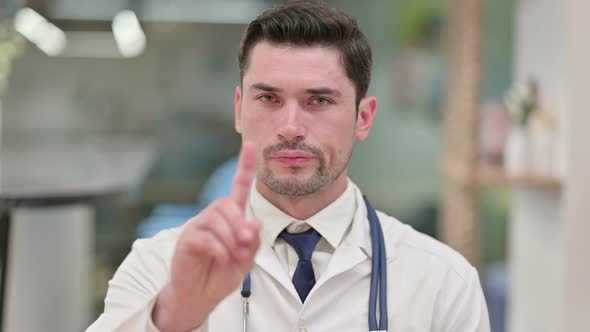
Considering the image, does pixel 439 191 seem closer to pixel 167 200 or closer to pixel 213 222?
pixel 167 200

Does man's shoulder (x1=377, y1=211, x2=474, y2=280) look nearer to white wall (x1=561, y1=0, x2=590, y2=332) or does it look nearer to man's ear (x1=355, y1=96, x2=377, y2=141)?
man's ear (x1=355, y1=96, x2=377, y2=141)

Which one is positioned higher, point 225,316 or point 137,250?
point 137,250

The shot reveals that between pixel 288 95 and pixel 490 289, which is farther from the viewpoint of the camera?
pixel 490 289

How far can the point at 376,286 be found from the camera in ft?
5.16

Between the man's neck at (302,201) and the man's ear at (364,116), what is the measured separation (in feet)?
0.36

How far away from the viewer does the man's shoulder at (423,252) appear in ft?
5.41

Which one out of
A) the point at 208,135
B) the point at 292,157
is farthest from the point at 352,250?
the point at 208,135

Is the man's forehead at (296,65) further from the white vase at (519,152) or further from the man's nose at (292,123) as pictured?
the white vase at (519,152)

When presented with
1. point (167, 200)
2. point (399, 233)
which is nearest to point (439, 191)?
point (167, 200)

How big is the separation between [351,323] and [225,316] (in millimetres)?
223

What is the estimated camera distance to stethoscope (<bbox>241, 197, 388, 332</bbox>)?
5.03 feet

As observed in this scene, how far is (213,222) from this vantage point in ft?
3.70

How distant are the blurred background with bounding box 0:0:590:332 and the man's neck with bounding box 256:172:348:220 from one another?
1910 mm

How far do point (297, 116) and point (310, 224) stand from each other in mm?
215
